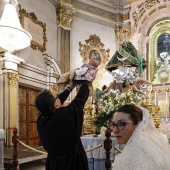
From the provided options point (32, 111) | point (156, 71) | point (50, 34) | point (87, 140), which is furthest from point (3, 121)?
point (156, 71)

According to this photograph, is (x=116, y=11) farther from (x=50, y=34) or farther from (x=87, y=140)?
(x=87, y=140)

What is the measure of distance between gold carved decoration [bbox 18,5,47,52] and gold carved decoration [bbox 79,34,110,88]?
278 cm

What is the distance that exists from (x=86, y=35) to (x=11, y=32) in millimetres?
7150

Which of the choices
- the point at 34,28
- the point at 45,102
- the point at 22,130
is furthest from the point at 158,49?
the point at 45,102

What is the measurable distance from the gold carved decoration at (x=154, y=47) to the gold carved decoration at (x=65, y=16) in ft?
14.4

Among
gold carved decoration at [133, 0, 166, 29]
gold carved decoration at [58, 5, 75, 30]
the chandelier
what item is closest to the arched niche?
gold carved decoration at [133, 0, 166, 29]

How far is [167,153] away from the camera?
157cm

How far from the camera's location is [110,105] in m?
5.05

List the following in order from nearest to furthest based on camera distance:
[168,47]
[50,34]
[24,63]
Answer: [24,63] → [50,34] → [168,47]

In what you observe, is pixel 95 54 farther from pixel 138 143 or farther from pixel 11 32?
pixel 138 143

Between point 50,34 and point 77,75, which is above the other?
point 50,34

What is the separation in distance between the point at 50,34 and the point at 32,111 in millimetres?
3494

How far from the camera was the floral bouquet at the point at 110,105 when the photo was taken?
496 cm

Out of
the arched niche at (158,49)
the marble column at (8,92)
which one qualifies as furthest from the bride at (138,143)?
the arched niche at (158,49)
